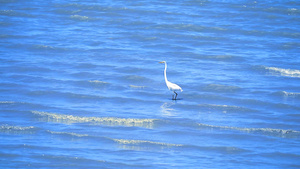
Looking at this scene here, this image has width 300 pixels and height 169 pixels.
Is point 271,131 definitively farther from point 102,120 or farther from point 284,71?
point 284,71

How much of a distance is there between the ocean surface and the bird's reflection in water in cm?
2

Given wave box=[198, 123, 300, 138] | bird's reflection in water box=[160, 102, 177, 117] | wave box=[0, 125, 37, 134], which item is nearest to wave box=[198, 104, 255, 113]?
bird's reflection in water box=[160, 102, 177, 117]

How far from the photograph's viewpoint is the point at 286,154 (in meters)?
8.41

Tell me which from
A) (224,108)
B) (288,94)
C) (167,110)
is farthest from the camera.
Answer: (288,94)

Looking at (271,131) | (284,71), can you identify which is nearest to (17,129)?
(271,131)

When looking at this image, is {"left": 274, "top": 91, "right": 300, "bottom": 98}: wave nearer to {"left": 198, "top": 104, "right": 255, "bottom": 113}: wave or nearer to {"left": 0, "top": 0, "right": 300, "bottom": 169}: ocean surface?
{"left": 0, "top": 0, "right": 300, "bottom": 169}: ocean surface

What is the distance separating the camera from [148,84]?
43.2 ft

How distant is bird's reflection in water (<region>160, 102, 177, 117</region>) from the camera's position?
10.7 metres

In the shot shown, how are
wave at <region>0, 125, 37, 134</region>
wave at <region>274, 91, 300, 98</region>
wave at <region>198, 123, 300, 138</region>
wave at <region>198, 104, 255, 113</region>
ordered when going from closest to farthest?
wave at <region>0, 125, 37, 134</region> < wave at <region>198, 123, 300, 138</region> < wave at <region>198, 104, 255, 113</region> < wave at <region>274, 91, 300, 98</region>

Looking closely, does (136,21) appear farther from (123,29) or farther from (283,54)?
(283,54)

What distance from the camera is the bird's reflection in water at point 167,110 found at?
10.7 metres

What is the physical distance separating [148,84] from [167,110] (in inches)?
91.1

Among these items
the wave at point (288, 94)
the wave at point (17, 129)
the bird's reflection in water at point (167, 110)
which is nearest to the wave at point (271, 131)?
the bird's reflection in water at point (167, 110)

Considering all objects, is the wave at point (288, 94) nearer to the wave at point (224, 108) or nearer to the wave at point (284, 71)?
the wave at point (224, 108)
